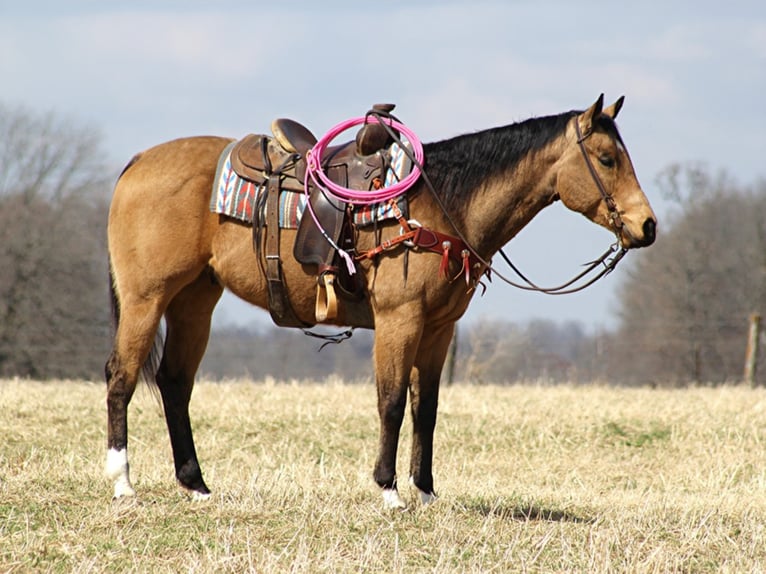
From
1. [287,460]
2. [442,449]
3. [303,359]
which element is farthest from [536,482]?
[303,359]

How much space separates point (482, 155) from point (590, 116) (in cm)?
74

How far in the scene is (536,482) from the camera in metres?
9.79

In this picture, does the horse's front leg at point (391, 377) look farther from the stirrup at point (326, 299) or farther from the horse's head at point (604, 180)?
the horse's head at point (604, 180)

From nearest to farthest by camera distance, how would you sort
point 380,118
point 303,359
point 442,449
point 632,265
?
point 380,118 → point 442,449 → point 303,359 → point 632,265

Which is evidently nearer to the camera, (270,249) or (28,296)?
(270,249)

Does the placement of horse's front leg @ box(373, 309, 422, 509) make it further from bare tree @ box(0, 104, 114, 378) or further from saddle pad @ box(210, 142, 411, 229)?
bare tree @ box(0, 104, 114, 378)

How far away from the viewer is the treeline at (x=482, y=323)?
27.3 m

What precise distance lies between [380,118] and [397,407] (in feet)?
6.43

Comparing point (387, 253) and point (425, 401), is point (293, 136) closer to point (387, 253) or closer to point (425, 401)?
point (387, 253)

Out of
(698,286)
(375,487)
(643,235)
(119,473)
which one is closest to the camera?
(643,235)

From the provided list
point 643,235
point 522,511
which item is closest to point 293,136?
point 643,235

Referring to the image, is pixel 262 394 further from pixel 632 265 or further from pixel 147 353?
pixel 632 265

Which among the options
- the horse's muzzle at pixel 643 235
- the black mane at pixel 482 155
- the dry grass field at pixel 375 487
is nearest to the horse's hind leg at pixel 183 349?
the dry grass field at pixel 375 487

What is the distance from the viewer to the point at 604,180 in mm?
6445
